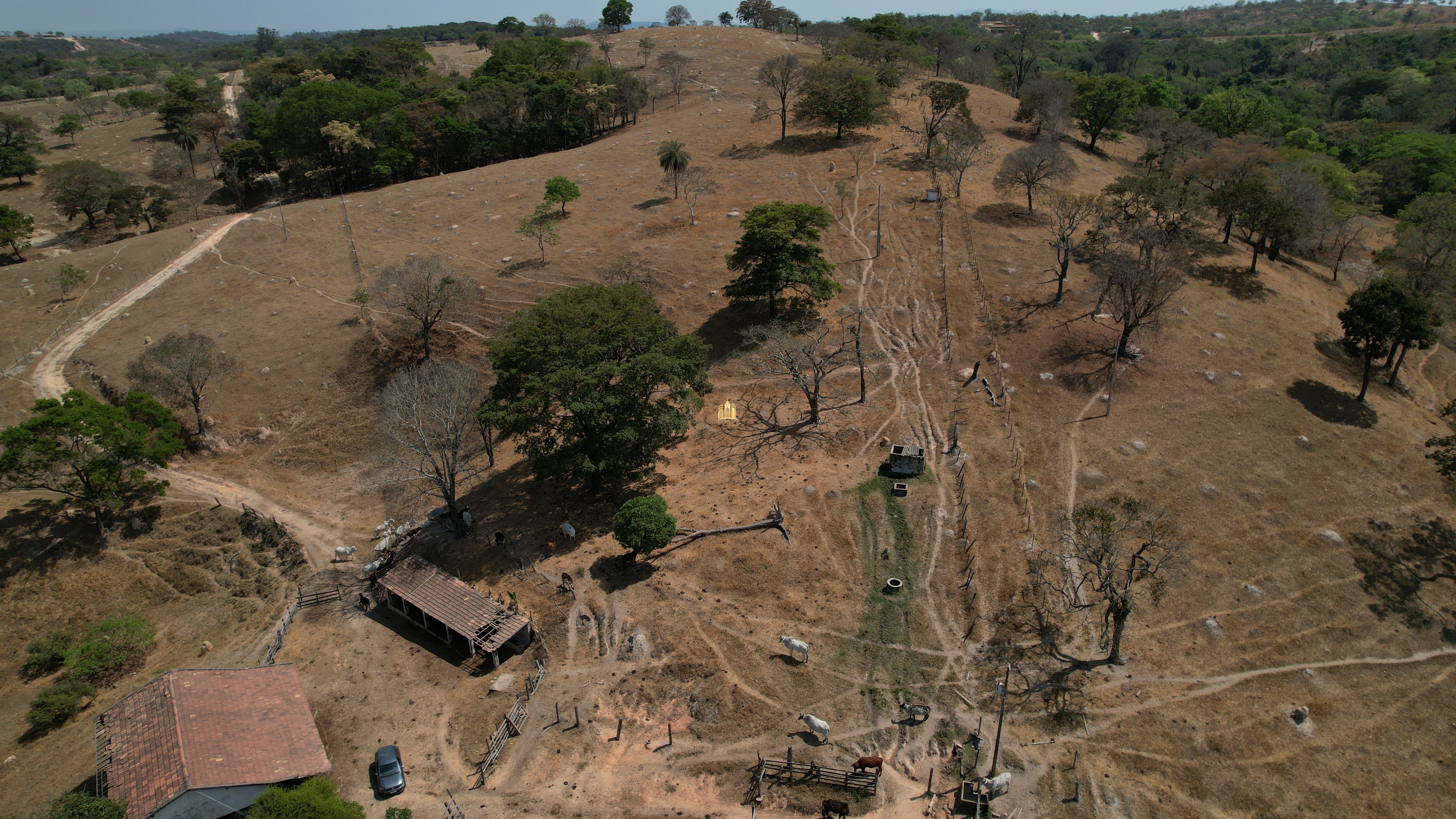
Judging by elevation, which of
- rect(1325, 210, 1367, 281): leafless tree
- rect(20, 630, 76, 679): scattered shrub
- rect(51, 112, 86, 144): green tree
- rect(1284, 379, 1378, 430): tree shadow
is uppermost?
rect(51, 112, 86, 144): green tree

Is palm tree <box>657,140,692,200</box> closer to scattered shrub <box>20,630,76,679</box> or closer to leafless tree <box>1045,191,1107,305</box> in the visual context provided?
leafless tree <box>1045,191,1107,305</box>

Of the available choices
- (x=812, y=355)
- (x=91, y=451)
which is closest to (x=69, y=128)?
(x=91, y=451)

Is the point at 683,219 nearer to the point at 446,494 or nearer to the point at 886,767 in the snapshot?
the point at 446,494

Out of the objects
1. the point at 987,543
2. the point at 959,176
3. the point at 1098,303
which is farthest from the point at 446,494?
the point at 959,176

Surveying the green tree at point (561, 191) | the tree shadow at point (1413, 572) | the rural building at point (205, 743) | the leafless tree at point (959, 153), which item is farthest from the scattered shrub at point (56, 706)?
the leafless tree at point (959, 153)

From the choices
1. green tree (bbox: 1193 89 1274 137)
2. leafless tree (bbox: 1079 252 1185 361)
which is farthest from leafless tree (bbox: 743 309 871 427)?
green tree (bbox: 1193 89 1274 137)

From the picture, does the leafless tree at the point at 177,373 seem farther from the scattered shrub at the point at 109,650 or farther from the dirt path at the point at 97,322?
the scattered shrub at the point at 109,650
